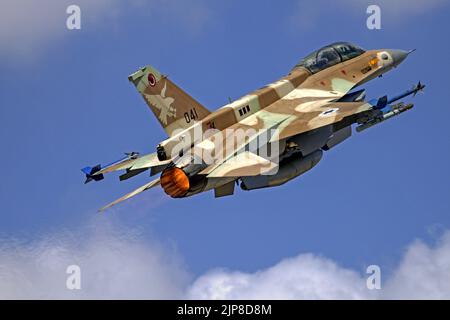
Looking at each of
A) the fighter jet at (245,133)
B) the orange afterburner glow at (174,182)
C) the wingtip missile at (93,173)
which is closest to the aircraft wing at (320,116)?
the fighter jet at (245,133)

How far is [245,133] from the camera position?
33125mm

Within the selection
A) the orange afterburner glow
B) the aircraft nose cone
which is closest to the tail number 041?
the orange afterburner glow

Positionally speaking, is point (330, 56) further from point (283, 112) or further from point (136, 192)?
point (136, 192)

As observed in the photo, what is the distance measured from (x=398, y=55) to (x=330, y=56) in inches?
102

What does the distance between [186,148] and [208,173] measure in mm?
1802

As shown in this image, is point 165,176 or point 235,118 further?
point 235,118

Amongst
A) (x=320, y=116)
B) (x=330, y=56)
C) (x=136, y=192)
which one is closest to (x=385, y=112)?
(x=320, y=116)

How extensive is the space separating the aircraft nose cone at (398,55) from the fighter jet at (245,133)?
2.78m

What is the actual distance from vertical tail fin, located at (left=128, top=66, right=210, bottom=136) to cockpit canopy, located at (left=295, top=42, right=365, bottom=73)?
5.89m

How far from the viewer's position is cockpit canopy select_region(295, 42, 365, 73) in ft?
124

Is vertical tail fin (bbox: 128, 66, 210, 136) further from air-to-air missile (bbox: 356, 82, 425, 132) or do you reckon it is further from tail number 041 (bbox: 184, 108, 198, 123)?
air-to-air missile (bbox: 356, 82, 425, 132)

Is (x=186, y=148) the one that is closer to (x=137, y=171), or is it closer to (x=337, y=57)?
(x=137, y=171)

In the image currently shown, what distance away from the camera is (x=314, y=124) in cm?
3272
